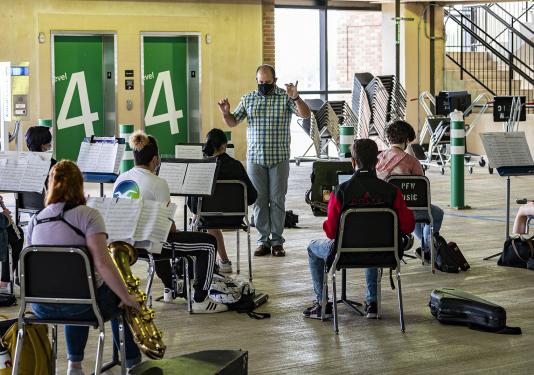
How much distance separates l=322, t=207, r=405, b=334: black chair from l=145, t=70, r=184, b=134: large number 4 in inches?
507

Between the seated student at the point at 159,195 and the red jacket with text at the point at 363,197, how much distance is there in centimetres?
95

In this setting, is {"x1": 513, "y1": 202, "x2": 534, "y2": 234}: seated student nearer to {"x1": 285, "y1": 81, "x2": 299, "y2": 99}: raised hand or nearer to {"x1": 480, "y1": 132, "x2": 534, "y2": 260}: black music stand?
{"x1": 480, "y1": 132, "x2": 534, "y2": 260}: black music stand

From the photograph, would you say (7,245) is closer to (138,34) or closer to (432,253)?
Answer: (432,253)

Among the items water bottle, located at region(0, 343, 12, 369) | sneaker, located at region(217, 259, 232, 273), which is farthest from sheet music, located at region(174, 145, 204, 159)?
water bottle, located at region(0, 343, 12, 369)

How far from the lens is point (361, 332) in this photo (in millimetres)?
6984

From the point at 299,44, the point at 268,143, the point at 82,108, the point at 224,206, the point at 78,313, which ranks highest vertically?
the point at 299,44

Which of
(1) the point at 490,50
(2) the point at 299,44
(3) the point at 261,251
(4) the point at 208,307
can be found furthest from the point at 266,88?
(1) the point at 490,50

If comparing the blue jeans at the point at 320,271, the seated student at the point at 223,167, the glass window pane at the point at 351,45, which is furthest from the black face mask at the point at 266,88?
the glass window pane at the point at 351,45

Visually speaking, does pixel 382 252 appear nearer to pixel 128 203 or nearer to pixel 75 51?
pixel 128 203

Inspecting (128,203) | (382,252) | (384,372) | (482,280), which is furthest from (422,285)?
(128,203)

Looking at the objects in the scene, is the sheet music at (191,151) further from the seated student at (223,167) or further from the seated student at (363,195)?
the seated student at (363,195)

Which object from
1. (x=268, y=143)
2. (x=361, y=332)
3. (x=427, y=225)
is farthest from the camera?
(x=268, y=143)

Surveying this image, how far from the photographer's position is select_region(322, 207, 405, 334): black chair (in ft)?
22.1

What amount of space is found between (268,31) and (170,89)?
2138 mm
